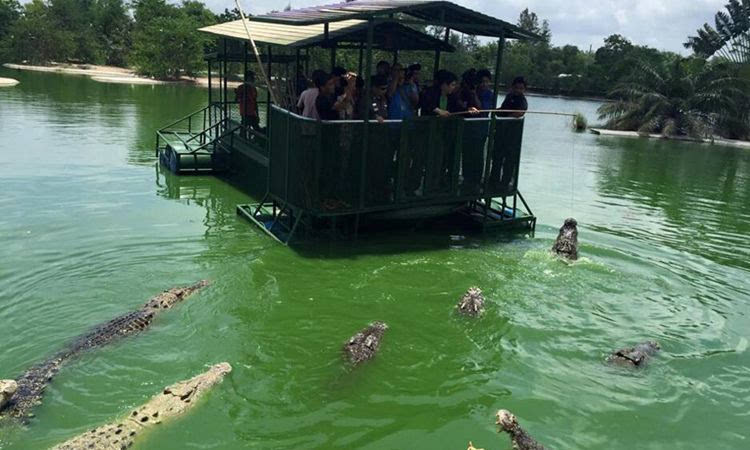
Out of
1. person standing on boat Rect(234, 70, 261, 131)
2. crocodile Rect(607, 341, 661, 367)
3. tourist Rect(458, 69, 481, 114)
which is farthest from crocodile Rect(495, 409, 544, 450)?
person standing on boat Rect(234, 70, 261, 131)

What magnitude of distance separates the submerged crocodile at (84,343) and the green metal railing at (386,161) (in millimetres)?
2594

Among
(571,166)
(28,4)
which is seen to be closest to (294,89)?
(571,166)

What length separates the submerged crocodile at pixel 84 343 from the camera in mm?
5423

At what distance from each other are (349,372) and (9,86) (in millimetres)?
36613

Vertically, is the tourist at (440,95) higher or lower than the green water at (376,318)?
higher

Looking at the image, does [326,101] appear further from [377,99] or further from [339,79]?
[377,99]

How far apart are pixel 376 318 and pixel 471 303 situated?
1.27 m

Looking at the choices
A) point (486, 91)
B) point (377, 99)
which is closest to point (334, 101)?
point (377, 99)

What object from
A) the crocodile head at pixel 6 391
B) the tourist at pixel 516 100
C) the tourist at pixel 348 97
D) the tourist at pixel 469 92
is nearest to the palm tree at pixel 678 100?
the tourist at pixel 516 100

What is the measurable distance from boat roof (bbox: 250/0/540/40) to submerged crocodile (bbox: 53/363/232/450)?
575cm

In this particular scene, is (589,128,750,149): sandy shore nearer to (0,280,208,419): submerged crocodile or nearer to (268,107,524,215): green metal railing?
(268,107,524,215): green metal railing

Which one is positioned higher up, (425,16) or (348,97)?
(425,16)

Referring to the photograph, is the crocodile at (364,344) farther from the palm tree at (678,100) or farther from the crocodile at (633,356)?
the palm tree at (678,100)

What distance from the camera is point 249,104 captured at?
48.4ft
